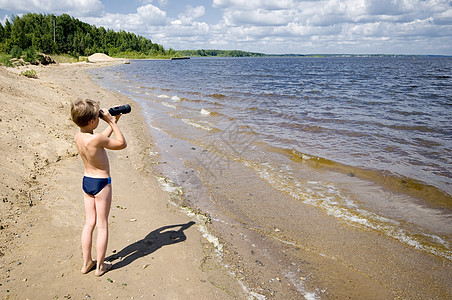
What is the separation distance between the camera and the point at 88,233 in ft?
11.4

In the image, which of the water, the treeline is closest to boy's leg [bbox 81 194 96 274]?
the water

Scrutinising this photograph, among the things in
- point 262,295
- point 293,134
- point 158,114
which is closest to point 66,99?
point 158,114

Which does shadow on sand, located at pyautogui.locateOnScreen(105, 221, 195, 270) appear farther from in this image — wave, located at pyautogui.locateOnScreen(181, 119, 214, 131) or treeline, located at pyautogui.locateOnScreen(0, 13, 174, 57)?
treeline, located at pyautogui.locateOnScreen(0, 13, 174, 57)

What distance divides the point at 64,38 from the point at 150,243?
10189 centimetres

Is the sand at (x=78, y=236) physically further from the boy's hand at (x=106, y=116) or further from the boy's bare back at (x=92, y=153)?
the boy's hand at (x=106, y=116)

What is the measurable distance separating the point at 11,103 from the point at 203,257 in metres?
8.72

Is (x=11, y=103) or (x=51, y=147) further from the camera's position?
(x=11, y=103)

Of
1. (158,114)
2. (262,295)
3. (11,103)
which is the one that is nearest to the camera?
(262,295)

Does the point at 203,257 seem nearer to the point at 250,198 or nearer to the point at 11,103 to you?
the point at 250,198

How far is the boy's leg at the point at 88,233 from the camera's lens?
3.47 meters

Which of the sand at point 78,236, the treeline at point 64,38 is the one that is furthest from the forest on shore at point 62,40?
the sand at point 78,236

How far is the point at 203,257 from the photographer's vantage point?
13.2ft

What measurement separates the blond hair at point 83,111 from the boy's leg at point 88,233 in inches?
35.6

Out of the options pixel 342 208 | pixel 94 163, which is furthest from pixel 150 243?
pixel 342 208
